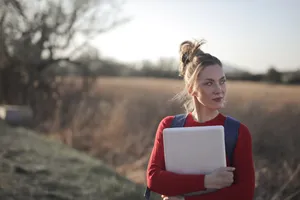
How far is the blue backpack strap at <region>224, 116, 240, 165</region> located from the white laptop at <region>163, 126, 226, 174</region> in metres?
0.06

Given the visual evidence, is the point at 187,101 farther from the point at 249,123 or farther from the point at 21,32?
the point at 21,32

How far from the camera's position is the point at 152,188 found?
1964 mm

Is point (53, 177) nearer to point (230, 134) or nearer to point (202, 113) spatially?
point (202, 113)

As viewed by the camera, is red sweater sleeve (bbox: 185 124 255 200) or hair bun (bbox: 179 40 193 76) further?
hair bun (bbox: 179 40 193 76)

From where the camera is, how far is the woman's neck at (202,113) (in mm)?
1959

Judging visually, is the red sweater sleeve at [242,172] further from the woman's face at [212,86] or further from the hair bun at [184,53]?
the hair bun at [184,53]

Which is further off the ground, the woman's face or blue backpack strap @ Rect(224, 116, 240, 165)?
the woman's face

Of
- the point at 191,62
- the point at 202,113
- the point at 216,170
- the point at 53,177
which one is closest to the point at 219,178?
the point at 216,170

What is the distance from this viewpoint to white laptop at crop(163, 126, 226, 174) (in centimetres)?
182

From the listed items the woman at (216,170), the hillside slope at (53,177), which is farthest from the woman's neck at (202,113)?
the hillside slope at (53,177)

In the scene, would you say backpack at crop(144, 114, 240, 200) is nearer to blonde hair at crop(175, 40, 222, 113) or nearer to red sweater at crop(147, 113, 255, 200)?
red sweater at crop(147, 113, 255, 200)

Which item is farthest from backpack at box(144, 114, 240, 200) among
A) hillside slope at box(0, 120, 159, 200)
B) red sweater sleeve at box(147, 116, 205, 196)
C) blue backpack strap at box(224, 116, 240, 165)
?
hillside slope at box(0, 120, 159, 200)

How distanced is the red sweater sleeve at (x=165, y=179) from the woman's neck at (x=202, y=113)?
0.12 metres

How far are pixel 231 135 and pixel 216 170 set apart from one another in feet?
0.55
